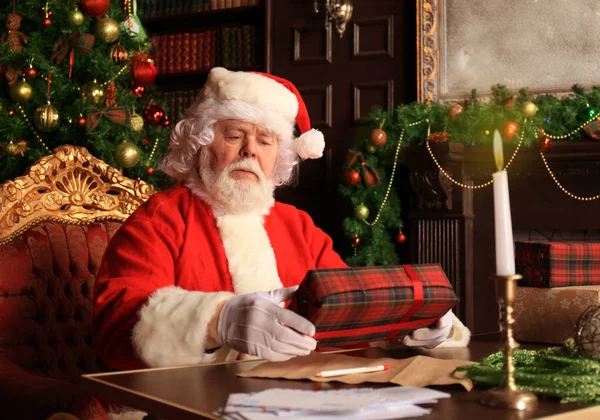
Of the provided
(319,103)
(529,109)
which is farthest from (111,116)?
(529,109)

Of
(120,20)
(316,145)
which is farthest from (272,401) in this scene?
(120,20)

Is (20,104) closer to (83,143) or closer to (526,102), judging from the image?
(83,143)

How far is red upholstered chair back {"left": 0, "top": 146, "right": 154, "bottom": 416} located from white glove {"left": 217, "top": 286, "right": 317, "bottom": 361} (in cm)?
91

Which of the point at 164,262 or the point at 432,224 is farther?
the point at 432,224

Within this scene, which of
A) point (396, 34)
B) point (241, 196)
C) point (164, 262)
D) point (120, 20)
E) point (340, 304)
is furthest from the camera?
point (396, 34)

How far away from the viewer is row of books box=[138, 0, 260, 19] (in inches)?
220

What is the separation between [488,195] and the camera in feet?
15.6

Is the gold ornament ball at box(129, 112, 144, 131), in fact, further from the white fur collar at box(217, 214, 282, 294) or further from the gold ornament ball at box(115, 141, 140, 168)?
the white fur collar at box(217, 214, 282, 294)

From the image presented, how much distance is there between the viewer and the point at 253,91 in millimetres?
Answer: 2533

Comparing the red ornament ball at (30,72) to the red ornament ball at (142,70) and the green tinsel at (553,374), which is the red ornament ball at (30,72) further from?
the green tinsel at (553,374)

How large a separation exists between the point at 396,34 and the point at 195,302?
369cm

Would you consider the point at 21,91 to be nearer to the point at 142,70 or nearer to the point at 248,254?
the point at 142,70

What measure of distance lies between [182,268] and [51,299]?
572 mm

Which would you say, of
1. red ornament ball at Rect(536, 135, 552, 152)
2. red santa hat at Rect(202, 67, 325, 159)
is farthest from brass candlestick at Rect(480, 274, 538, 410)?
red ornament ball at Rect(536, 135, 552, 152)
